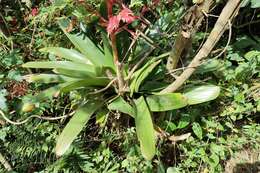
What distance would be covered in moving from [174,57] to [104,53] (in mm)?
478

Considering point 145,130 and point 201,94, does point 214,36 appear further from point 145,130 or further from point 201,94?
point 145,130

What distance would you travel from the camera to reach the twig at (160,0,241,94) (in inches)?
72.7

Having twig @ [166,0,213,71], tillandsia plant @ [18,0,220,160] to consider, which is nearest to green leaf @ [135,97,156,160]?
tillandsia plant @ [18,0,220,160]

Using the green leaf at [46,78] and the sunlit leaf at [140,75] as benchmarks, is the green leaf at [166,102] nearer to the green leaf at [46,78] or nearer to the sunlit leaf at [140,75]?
the sunlit leaf at [140,75]

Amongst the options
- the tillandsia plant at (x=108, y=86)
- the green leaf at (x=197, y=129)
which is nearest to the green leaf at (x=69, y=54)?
the tillandsia plant at (x=108, y=86)

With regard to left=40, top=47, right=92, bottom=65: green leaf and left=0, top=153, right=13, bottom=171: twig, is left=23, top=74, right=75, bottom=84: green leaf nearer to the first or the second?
left=40, top=47, right=92, bottom=65: green leaf

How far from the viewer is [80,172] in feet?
7.30

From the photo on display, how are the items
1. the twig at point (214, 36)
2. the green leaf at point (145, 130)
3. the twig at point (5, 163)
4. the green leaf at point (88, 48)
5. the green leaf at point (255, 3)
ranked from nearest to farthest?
the twig at point (214, 36) < the green leaf at point (145, 130) < the twig at point (5, 163) < the green leaf at point (255, 3) < the green leaf at point (88, 48)

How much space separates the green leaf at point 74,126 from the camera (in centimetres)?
207

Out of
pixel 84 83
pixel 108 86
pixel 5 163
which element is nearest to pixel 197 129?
pixel 108 86

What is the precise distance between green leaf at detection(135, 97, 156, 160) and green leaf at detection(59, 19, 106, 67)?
15.3 inches

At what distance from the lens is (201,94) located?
2.29m

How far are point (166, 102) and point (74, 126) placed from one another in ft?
1.63

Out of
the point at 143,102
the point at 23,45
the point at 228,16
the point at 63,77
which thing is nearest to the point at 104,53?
the point at 63,77
